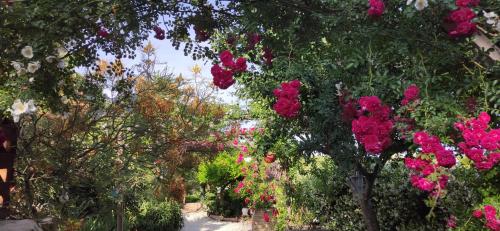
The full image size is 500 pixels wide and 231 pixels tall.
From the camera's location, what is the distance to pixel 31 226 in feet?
12.3

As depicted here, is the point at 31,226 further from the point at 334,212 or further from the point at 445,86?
the point at 334,212

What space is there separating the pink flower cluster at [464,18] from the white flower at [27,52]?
286 centimetres

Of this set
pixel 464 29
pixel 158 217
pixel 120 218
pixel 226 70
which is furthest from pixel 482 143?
pixel 158 217

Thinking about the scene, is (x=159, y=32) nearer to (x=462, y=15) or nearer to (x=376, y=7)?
(x=376, y=7)

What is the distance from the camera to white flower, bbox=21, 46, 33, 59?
2.99 metres

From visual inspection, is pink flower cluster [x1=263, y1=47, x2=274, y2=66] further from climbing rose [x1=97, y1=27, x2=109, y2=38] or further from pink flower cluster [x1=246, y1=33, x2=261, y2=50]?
climbing rose [x1=97, y1=27, x2=109, y2=38]

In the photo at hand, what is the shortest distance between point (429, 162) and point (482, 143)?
437 mm

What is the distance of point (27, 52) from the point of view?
3000 millimetres

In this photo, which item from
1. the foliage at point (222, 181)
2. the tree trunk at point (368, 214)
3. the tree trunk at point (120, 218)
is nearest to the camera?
the tree trunk at point (368, 214)

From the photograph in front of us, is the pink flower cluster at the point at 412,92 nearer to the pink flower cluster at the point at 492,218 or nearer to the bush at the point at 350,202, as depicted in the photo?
the pink flower cluster at the point at 492,218

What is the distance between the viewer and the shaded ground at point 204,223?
12039 millimetres

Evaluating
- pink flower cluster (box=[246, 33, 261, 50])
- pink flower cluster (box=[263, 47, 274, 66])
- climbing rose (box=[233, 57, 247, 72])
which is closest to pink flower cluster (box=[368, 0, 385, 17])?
climbing rose (box=[233, 57, 247, 72])

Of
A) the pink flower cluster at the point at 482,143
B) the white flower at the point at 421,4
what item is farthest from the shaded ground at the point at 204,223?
the white flower at the point at 421,4

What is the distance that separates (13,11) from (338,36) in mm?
2444
